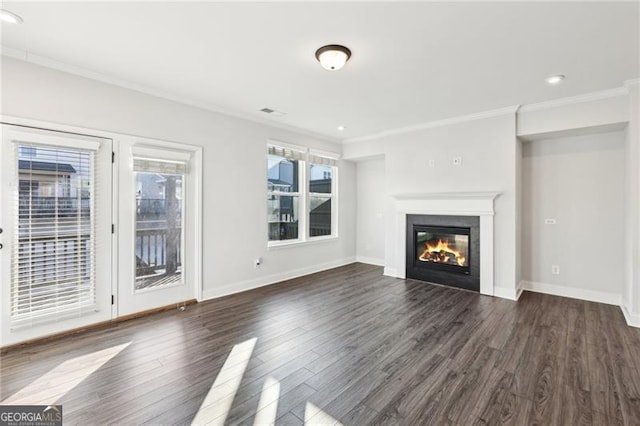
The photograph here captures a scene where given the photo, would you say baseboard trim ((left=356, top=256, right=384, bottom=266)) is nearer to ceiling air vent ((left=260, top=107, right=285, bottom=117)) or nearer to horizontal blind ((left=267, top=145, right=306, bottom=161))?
horizontal blind ((left=267, top=145, right=306, bottom=161))

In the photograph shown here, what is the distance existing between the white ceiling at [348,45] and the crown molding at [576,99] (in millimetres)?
152

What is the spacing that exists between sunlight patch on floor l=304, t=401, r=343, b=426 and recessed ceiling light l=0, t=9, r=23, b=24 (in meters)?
3.61

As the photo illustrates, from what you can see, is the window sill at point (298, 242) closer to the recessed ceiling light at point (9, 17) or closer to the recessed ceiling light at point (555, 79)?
the recessed ceiling light at point (9, 17)

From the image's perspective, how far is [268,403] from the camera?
6.36 feet

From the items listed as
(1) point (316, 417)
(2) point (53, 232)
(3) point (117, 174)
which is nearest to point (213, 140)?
(3) point (117, 174)

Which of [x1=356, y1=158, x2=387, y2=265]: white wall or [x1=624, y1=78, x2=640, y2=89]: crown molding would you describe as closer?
[x1=624, y1=78, x2=640, y2=89]: crown molding

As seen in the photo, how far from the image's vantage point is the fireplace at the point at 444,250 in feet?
14.5

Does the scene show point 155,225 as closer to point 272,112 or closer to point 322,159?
point 272,112

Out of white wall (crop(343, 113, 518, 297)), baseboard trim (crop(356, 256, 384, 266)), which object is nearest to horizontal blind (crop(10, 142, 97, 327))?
white wall (crop(343, 113, 518, 297))

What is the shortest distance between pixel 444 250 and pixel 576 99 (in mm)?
2699

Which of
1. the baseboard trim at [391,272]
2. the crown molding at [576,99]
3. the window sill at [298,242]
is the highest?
the crown molding at [576,99]

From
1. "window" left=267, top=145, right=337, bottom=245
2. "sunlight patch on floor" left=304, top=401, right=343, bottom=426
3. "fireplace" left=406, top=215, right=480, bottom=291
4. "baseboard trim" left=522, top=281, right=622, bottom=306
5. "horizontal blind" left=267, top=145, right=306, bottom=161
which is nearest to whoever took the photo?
"sunlight patch on floor" left=304, top=401, right=343, bottom=426

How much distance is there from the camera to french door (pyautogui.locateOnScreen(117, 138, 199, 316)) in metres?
3.35

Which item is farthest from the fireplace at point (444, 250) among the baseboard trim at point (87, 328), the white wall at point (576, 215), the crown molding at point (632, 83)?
the baseboard trim at point (87, 328)
